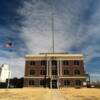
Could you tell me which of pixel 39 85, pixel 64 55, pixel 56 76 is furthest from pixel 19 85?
pixel 64 55

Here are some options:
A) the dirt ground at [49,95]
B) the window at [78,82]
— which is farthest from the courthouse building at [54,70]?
the dirt ground at [49,95]

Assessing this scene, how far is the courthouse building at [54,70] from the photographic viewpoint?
6725cm

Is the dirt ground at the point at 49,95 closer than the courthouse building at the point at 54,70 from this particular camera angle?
Yes

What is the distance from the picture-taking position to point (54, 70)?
69.4 meters

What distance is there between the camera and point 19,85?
80.4m

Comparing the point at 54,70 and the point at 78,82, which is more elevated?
the point at 54,70

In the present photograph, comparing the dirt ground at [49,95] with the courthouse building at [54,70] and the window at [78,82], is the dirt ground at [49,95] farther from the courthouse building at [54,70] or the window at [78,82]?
the courthouse building at [54,70]

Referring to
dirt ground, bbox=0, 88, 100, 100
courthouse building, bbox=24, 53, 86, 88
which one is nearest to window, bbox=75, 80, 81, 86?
courthouse building, bbox=24, 53, 86, 88

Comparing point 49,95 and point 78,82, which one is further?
point 78,82

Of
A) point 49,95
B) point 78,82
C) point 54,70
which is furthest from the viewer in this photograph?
point 54,70

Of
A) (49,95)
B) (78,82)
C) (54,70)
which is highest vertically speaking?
(54,70)

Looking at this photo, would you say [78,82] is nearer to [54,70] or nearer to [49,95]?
[54,70]

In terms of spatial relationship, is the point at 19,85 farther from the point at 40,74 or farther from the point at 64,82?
the point at 64,82

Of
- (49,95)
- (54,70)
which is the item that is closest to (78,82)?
(54,70)
